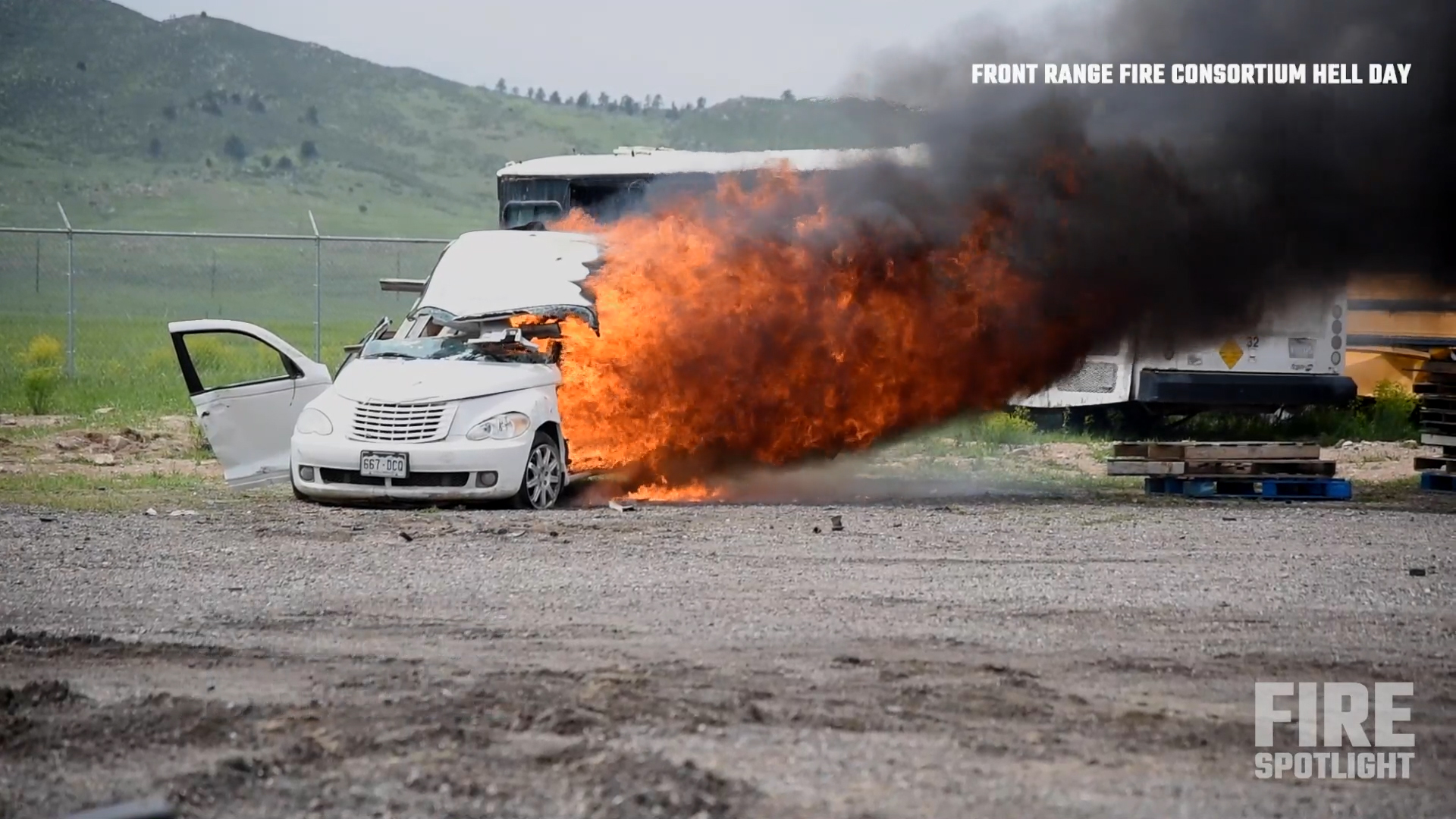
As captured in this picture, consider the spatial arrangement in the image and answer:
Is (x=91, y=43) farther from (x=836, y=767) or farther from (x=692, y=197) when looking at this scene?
(x=836, y=767)

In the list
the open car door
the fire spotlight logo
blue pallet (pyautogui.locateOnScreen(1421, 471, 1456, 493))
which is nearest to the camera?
the fire spotlight logo

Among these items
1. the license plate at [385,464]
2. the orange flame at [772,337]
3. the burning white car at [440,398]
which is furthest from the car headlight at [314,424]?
the orange flame at [772,337]

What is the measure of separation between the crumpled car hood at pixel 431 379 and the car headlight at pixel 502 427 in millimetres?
229

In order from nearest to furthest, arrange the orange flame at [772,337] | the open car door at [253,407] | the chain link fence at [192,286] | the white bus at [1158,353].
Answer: the orange flame at [772,337]
the open car door at [253,407]
the white bus at [1158,353]
the chain link fence at [192,286]

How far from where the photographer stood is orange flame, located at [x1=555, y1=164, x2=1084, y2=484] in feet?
43.8

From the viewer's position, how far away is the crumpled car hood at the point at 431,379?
12.5 metres

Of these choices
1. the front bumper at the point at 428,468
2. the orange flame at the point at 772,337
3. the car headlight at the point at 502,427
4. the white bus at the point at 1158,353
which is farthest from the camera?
the white bus at the point at 1158,353

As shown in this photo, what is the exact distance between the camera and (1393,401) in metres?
19.3

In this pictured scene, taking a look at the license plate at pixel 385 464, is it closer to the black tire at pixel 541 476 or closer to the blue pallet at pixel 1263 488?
the black tire at pixel 541 476

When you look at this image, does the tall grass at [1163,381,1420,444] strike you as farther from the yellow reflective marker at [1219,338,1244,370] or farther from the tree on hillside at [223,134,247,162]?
the tree on hillside at [223,134,247,162]

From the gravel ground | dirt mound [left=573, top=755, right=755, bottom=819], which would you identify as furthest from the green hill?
dirt mound [left=573, top=755, right=755, bottom=819]

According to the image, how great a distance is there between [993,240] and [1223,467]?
8.76 feet

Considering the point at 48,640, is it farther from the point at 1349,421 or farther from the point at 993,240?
the point at 1349,421

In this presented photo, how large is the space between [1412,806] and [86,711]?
4.73 m
